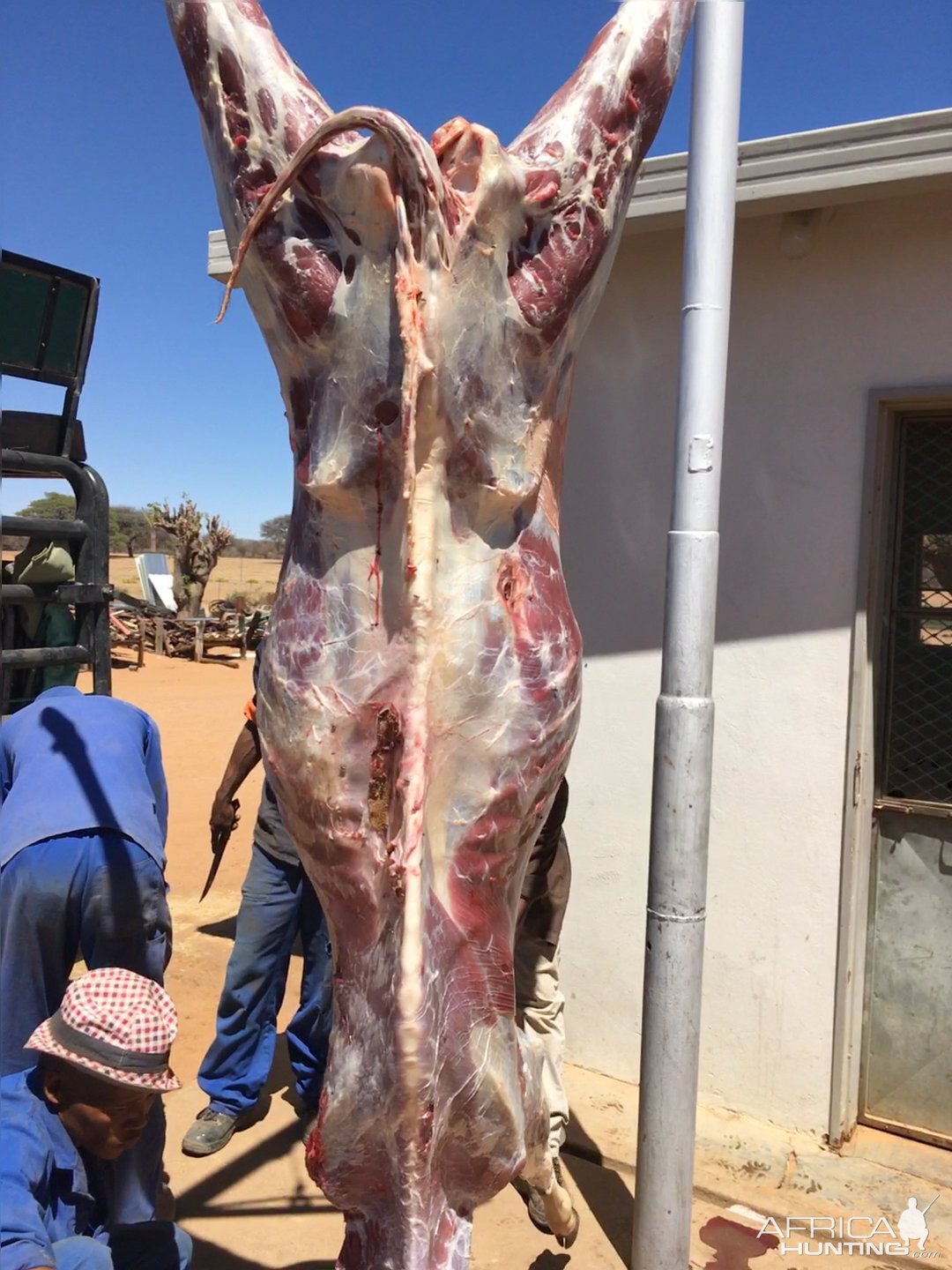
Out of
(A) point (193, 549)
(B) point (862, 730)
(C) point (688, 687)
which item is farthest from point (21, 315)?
(A) point (193, 549)

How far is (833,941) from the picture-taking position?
3725 mm

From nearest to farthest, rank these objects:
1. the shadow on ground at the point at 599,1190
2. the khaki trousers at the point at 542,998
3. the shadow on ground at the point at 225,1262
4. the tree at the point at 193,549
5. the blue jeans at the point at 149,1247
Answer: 1. the khaki trousers at the point at 542,998
2. the blue jeans at the point at 149,1247
3. the shadow on ground at the point at 225,1262
4. the shadow on ground at the point at 599,1190
5. the tree at the point at 193,549

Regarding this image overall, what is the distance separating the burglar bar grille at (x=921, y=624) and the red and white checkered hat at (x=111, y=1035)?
2.79m

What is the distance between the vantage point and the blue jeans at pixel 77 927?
2.70 metres

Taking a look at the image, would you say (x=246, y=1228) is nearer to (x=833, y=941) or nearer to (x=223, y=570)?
(x=833, y=941)

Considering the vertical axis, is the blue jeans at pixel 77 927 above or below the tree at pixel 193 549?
below

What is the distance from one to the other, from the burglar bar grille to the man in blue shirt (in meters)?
2.70

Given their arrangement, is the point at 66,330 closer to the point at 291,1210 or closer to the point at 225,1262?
the point at 225,1262

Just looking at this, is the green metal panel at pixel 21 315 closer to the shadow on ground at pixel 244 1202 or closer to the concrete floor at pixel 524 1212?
the concrete floor at pixel 524 1212

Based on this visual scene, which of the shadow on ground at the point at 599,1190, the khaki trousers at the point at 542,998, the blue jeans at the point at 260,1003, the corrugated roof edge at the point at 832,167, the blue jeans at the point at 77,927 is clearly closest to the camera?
the khaki trousers at the point at 542,998

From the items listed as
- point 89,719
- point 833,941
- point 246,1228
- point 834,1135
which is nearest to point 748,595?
point 833,941

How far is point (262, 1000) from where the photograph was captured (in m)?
3.88

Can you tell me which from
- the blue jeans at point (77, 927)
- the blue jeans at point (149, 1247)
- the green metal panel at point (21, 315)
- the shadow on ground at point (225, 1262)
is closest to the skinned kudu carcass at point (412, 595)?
the green metal panel at point (21, 315)

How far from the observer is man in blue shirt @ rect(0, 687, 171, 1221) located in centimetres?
271
